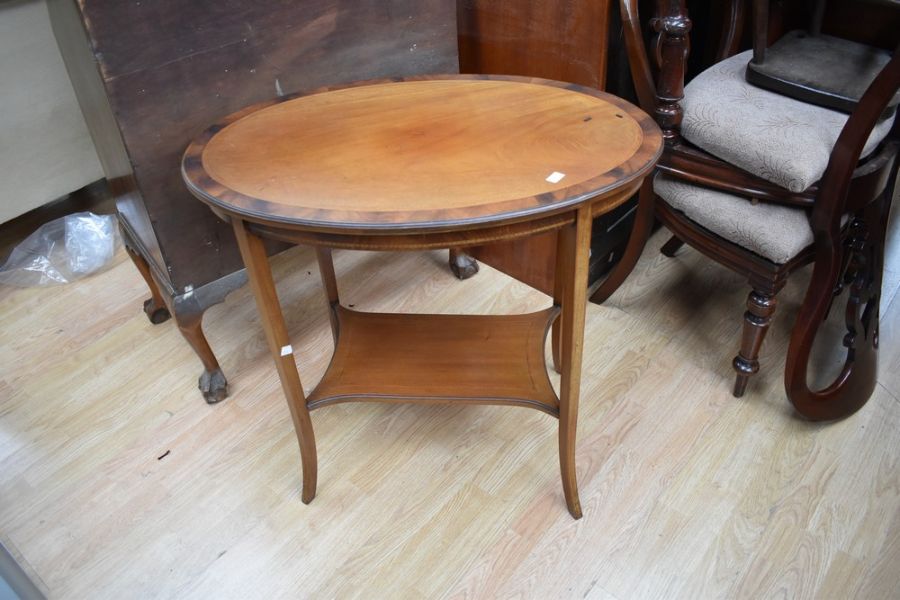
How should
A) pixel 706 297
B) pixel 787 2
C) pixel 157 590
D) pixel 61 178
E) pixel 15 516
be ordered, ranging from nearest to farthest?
1. pixel 157 590
2. pixel 15 516
3. pixel 787 2
4. pixel 706 297
5. pixel 61 178

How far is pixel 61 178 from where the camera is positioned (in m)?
2.00

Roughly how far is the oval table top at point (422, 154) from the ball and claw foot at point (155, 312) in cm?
75

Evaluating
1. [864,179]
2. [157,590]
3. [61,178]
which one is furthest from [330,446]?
[61,178]

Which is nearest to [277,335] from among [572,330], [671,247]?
[572,330]

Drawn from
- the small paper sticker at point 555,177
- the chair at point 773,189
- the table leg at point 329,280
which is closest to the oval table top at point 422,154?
the small paper sticker at point 555,177

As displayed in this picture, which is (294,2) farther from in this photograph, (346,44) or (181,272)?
(181,272)

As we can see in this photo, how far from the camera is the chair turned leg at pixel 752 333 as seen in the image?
1304mm

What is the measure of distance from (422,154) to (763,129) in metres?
0.65

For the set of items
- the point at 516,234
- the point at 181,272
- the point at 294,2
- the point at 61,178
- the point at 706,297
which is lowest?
the point at 706,297

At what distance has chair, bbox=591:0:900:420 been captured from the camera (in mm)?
1176

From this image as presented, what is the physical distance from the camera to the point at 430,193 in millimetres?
885

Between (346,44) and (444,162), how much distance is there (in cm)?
54

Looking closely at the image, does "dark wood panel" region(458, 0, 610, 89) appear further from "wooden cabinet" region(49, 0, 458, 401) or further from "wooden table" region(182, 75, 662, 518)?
"wooden table" region(182, 75, 662, 518)

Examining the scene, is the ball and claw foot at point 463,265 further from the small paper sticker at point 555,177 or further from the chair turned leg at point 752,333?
the small paper sticker at point 555,177
